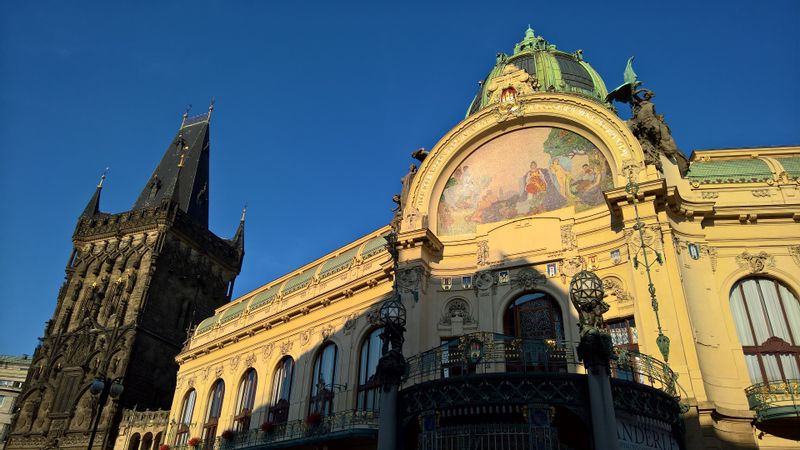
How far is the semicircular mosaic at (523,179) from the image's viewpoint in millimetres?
21328

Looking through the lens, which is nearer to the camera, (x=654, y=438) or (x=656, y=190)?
(x=654, y=438)

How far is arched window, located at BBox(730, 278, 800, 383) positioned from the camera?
17406 mm

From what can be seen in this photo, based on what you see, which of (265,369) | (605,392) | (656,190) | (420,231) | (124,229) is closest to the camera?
(605,392)

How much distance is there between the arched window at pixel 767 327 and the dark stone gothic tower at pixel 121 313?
122 ft

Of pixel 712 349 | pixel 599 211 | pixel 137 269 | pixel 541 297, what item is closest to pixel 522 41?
pixel 599 211

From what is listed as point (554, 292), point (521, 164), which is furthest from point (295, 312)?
point (554, 292)

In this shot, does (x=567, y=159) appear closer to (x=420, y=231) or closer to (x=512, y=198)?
(x=512, y=198)

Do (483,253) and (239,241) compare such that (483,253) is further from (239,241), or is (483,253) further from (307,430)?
(239,241)

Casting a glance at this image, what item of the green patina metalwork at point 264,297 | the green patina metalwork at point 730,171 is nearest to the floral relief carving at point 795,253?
the green patina metalwork at point 730,171

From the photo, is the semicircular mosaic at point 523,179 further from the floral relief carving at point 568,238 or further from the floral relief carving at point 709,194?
the floral relief carving at point 709,194

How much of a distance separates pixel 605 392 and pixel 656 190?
904cm

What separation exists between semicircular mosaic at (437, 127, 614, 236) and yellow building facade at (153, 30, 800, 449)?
57mm

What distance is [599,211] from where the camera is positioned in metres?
20.3

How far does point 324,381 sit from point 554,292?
452 inches
